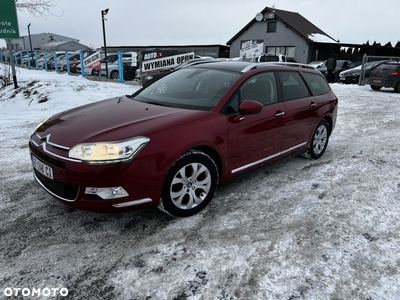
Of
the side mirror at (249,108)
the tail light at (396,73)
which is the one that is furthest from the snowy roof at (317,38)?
the side mirror at (249,108)

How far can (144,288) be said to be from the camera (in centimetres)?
232

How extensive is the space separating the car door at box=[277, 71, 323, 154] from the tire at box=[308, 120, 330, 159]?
280mm

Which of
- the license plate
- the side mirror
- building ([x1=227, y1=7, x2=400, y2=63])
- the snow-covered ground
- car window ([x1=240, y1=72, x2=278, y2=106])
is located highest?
building ([x1=227, y1=7, x2=400, y2=63])

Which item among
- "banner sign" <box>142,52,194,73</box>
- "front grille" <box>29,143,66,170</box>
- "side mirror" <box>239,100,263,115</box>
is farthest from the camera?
"banner sign" <box>142,52,194,73</box>

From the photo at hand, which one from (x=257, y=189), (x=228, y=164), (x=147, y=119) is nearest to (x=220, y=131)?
(x=228, y=164)

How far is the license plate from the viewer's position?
9.59ft

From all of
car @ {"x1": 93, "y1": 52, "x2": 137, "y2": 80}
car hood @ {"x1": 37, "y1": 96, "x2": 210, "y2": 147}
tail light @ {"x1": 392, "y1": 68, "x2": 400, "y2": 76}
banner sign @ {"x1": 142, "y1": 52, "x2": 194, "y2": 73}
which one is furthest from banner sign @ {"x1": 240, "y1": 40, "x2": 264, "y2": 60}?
car hood @ {"x1": 37, "y1": 96, "x2": 210, "y2": 147}

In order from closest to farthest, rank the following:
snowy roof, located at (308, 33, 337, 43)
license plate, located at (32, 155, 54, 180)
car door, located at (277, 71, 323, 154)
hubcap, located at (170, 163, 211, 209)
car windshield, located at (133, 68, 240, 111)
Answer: license plate, located at (32, 155, 54, 180), hubcap, located at (170, 163, 211, 209), car windshield, located at (133, 68, 240, 111), car door, located at (277, 71, 323, 154), snowy roof, located at (308, 33, 337, 43)

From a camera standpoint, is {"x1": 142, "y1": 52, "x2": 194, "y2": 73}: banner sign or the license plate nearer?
the license plate

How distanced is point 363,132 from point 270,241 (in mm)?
5100

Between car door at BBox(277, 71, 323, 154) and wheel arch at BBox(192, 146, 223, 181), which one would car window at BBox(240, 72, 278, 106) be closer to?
car door at BBox(277, 71, 323, 154)

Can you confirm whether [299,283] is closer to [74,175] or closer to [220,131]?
[220,131]

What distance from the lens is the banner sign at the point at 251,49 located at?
2972 cm

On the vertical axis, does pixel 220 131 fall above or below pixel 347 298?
above
